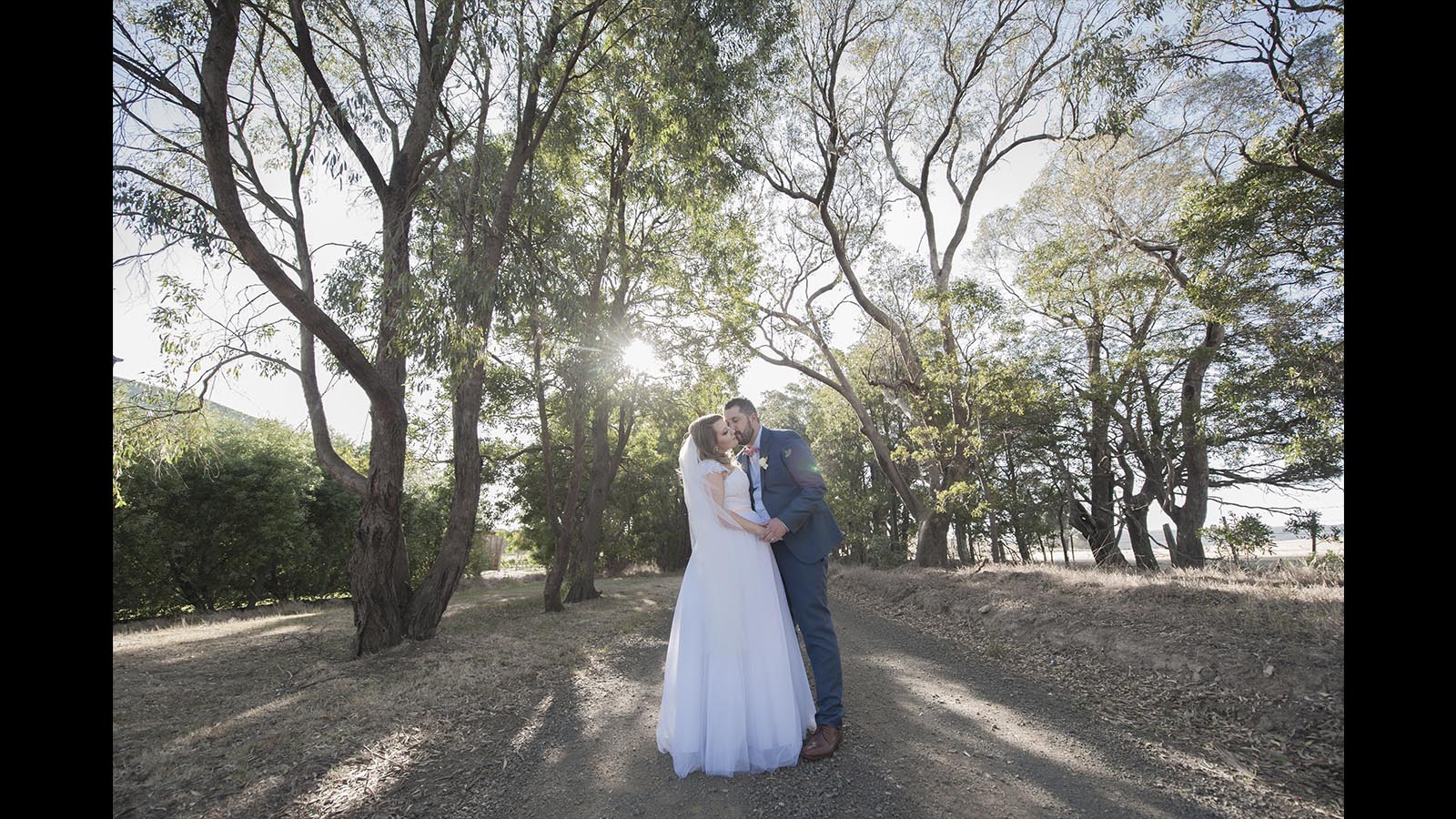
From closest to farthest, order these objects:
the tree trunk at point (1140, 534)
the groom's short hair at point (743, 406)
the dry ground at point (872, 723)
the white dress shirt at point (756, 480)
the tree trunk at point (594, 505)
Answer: the dry ground at point (872, 723)
the white dress shirt at point (756, 480)
the groom's short hair at point (743, 406)
the tree trunk at point (1140, 534)
the tree trunk at point (594, 505)

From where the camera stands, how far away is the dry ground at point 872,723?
9.32 ft

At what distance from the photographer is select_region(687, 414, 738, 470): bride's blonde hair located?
12.5ft

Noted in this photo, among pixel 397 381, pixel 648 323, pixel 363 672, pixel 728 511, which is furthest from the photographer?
A: pixel 648 323

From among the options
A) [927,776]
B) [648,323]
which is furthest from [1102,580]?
[648,323]

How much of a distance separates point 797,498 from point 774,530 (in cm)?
26

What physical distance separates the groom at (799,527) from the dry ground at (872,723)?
46cm

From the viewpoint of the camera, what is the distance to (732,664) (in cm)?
333

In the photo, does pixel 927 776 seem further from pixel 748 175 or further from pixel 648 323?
pixel 748 175

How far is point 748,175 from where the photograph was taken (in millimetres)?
14023

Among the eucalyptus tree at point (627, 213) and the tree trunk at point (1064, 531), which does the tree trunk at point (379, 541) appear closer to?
the eucalyptus tree at point (627, 213)

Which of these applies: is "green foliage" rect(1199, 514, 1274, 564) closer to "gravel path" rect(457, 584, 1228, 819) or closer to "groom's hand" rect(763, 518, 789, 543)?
"gravel path" rect(457, 584, 1228, 819)

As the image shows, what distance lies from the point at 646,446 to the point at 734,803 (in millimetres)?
20629

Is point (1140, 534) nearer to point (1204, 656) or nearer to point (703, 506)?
point (1204, 656)

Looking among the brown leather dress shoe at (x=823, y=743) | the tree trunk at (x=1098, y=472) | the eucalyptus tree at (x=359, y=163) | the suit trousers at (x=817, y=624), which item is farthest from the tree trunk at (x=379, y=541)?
the tree trunk at (x=1098, y=472)
